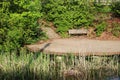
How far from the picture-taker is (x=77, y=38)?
13047 mm

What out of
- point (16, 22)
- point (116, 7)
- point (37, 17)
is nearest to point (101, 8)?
point (116, 7)

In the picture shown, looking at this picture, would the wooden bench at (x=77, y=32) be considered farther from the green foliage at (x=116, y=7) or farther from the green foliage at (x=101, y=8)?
the green foliage at (x=116, y=7)

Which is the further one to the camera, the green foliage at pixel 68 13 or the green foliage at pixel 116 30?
the green foliage at pixel 68 13

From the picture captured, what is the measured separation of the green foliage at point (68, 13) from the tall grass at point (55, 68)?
427 cm

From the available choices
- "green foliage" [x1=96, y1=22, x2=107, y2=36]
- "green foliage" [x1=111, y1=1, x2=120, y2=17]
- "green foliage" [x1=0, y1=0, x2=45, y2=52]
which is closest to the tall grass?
"green foliage" [x1=0, y1=0, x2=45, y2=52]

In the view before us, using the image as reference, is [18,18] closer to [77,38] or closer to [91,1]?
[77,38]

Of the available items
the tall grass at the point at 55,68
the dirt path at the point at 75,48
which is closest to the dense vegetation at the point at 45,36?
the tall grass at the point at 55,68

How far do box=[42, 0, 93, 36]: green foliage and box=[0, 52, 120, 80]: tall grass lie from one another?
4266 millimetres

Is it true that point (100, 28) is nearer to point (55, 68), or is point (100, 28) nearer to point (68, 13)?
point (68, 13)

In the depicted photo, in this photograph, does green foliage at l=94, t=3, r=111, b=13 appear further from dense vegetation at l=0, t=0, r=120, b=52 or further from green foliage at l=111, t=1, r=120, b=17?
green foliage at l=111, t=1, r=120, b=17

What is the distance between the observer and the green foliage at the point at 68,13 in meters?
13.8

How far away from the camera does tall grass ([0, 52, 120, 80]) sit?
8.51m

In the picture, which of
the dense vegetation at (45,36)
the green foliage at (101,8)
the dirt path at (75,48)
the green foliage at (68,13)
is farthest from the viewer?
the green foliage at (101,8)

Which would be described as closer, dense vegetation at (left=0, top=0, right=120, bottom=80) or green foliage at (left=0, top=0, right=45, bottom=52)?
dense vegetation at (left=0, top=0, right=120, bottom=80)
